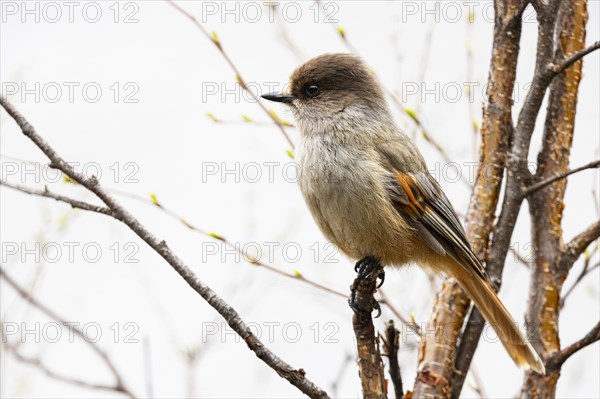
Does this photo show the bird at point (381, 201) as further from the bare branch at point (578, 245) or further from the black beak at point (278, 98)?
the bare branch at point (578, 245)

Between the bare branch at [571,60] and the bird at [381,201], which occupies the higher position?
the bare branch at [571,60]

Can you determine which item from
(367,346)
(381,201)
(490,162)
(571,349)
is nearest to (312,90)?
(381,201)

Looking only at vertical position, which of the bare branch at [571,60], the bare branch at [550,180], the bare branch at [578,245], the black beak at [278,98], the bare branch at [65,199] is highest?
the black beak at [278,98]

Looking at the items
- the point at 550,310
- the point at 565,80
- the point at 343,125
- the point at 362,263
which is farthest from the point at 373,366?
the point at 565,80

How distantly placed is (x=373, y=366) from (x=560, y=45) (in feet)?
6.81

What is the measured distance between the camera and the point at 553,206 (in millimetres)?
4281

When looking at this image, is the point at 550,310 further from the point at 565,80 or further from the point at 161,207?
the point at 161,207

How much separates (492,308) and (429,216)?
0.59 meters

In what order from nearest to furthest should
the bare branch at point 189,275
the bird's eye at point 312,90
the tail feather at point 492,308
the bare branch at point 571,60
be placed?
the bare branch at point 189,275, the bare branch at point 571,60, the tail feather at point 492,308, the bird's eye at point 312,90

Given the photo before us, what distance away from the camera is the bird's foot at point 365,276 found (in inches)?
142

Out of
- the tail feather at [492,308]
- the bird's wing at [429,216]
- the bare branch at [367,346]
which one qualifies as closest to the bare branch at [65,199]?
the bare branch at [367,346]

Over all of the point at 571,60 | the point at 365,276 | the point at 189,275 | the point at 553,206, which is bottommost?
the point at 189,275

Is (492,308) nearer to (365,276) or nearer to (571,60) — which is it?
(365,276)

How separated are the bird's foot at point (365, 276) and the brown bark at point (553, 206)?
773 mm
